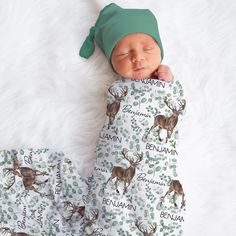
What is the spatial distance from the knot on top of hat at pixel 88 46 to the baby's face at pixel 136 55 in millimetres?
116

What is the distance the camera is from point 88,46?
1615 millimetres

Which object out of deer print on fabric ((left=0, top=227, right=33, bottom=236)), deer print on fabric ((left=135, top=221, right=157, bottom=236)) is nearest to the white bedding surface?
deer print on fabric ((left=135, top=221, right=157, bottom=236))

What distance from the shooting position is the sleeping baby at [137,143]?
145cm

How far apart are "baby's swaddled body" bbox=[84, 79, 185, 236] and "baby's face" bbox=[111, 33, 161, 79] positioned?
0.04 m

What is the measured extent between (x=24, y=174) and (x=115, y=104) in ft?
1.13

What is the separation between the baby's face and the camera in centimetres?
149

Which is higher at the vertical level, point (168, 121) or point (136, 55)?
point (136, 55)

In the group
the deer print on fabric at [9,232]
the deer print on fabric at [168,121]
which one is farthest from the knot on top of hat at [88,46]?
the deer print on fabric at [9,232]

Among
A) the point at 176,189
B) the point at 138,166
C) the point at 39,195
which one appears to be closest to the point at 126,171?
the point at 138,166

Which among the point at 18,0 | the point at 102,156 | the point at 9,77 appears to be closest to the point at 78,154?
the point at 102,156

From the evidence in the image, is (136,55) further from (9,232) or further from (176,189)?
(9,232)

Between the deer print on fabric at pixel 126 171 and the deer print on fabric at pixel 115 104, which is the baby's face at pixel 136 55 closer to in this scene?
the deer print on fabric at pixel 115 104

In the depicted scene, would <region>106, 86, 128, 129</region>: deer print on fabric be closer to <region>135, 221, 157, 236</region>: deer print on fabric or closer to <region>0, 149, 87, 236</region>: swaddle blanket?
<region>0, 149, 87, 236</region>: swaddle blanket

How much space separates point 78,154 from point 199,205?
1.32 feet
